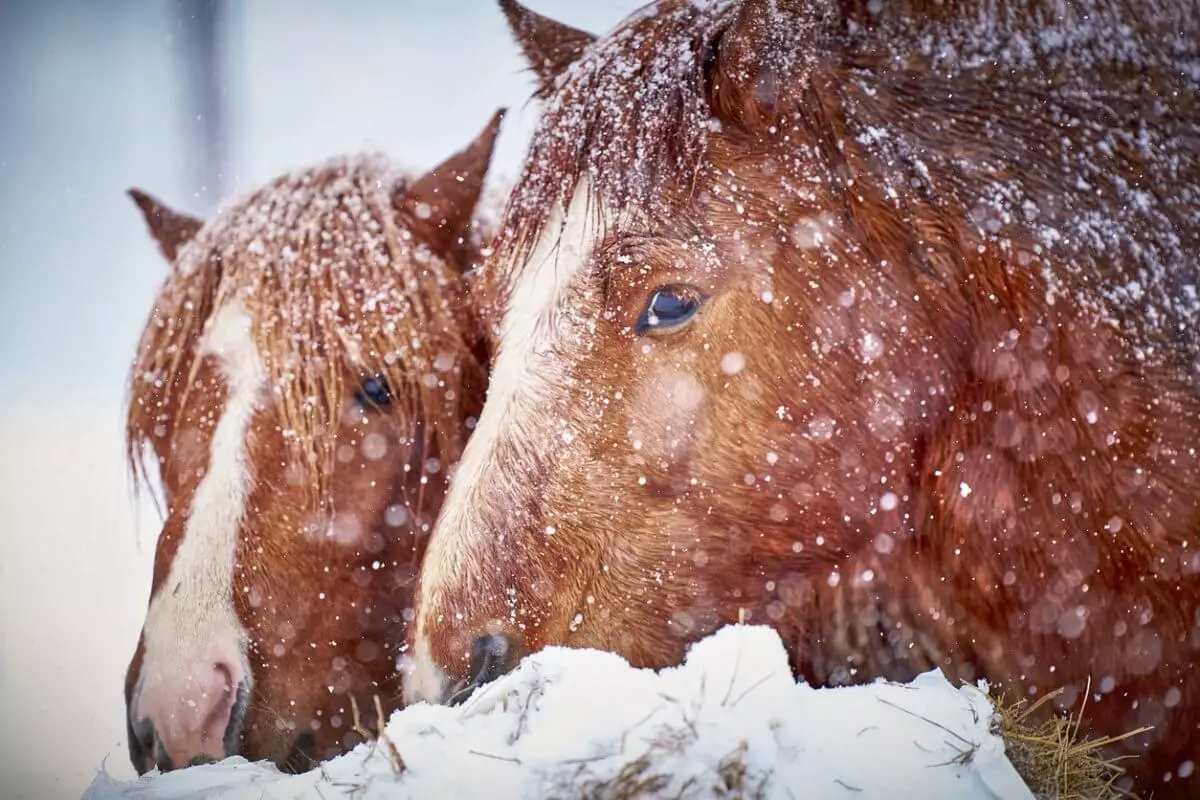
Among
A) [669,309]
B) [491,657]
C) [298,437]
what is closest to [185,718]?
[298,437]

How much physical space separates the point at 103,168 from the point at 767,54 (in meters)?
Answer: 1.49

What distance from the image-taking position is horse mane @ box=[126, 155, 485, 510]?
211cm

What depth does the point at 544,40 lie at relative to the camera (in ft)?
6.72

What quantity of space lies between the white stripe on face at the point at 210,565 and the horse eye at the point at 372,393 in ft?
0.73

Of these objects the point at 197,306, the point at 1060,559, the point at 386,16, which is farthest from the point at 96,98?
the point at 1060,559

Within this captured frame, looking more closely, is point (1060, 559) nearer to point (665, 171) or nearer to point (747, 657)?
point (747, 657)

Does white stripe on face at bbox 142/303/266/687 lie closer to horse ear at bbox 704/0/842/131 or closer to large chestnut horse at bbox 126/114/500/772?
large chestnut horse at bbox 126/114/500/772

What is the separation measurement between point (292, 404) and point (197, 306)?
17.1 inches

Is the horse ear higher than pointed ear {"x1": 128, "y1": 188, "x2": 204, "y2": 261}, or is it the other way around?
pointed ear {"x1": 128, "y1": 188, "x2": 204, "y2": 261}

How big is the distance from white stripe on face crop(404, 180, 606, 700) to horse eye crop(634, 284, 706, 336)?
15 centimetres

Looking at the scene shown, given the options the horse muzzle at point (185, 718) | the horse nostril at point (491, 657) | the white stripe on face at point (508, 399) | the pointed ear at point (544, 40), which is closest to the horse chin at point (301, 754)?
the horse muzzle at point (185, 718)

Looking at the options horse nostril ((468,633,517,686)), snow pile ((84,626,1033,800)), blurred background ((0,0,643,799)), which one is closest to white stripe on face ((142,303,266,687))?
blurred background ((0,0,643,799))

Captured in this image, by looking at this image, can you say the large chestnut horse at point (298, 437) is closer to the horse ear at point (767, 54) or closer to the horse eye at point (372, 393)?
the horse eye at point (372, 393)

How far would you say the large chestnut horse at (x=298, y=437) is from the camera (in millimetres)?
1900
